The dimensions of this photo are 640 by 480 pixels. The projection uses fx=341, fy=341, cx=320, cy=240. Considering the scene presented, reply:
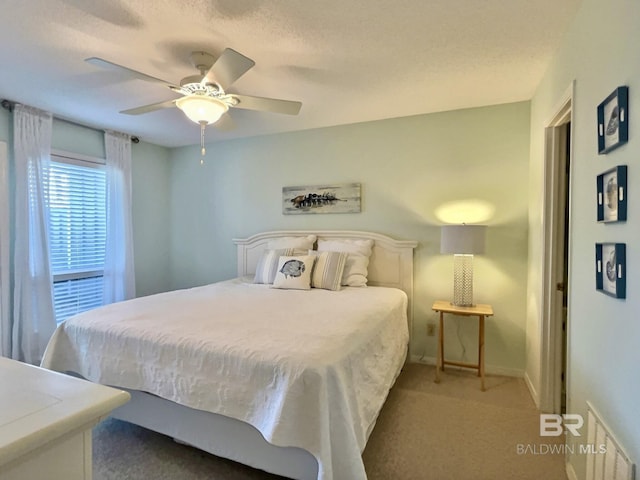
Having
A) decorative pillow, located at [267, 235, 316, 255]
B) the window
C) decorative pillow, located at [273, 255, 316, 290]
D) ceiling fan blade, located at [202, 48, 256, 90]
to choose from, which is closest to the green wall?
the window

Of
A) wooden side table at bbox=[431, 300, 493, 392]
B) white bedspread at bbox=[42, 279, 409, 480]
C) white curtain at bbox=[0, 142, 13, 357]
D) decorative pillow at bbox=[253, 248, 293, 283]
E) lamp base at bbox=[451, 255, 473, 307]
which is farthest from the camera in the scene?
decorative pillow at bbox=[253, 248, 293, 283]

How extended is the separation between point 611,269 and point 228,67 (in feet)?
6.62

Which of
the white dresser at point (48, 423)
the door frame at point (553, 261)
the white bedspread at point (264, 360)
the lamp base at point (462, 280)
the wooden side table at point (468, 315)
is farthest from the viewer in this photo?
the lamp base at point (462, 280)

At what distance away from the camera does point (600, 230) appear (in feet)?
4.80

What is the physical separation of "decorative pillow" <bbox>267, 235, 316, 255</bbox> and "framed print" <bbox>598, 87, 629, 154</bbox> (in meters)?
2.52

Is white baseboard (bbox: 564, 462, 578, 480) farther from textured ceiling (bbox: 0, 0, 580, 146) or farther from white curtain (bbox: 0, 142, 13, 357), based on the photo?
white curtain (bbox: 0, 142, 13, 357)

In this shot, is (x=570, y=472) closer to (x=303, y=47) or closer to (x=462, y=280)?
(x=462, y=280)

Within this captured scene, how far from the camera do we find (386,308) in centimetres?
248

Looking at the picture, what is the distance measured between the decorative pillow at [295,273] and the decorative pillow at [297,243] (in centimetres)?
25

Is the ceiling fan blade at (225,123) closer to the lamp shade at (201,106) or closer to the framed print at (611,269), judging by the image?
the lamp shade at (201,106)

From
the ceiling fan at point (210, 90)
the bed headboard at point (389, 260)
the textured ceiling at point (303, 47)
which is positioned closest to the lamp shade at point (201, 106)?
the ceiling fan at point (210, 90)

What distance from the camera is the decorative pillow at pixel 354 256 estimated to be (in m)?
3.24

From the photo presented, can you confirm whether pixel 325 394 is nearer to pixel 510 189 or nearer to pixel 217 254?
pixel 510 189

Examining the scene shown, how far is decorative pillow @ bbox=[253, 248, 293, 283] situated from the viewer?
11.1ft
